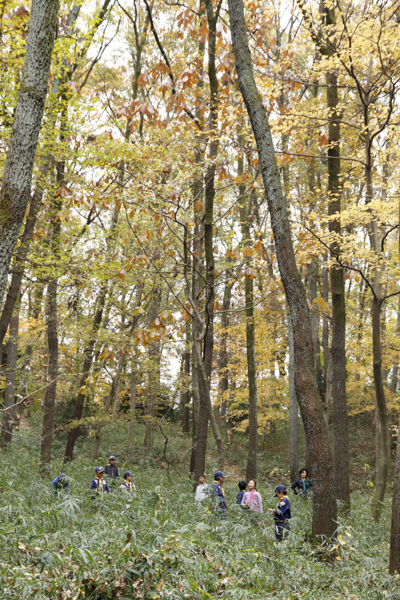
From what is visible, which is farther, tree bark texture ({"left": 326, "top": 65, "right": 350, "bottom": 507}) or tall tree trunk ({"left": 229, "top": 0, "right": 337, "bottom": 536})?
tree bark texture ({"left": 326, "top": 65, "right": 350, "bottom": 507})

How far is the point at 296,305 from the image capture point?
5.54 metres

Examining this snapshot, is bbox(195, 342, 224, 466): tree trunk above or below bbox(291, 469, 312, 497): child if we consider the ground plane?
above

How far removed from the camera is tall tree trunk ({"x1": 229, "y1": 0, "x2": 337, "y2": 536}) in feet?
17.0

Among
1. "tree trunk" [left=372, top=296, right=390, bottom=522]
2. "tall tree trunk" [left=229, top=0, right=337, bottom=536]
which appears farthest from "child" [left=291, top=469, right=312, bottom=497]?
"tall tree trunk" [left=229, top=0, right=337, bottom=536]

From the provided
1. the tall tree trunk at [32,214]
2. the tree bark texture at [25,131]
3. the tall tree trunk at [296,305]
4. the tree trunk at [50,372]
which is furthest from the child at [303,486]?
the tree bark texture at [25,131]

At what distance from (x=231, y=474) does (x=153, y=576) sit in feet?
52.0

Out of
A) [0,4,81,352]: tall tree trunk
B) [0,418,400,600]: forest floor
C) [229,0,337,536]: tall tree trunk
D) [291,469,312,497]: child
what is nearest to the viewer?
[0,418,400,600]: forest floor

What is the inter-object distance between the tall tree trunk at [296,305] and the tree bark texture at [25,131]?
10.1ft

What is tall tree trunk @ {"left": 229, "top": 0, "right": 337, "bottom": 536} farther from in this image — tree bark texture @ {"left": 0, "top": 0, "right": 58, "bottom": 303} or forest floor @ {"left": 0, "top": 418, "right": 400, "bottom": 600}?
tree bark texture @ {"left": 0, "top": 0, "right": 58, "bottom": 303}

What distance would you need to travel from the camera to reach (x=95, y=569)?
303 centimetres

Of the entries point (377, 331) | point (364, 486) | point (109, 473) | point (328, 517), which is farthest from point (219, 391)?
point (328, 517)

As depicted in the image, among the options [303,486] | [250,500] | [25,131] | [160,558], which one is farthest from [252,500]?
[25,131]

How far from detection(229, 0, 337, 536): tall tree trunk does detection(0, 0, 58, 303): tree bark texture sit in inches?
121

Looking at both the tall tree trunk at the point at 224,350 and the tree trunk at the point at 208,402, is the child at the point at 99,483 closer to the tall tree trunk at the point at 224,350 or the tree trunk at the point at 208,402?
the tree trunk at the point at 208,402
